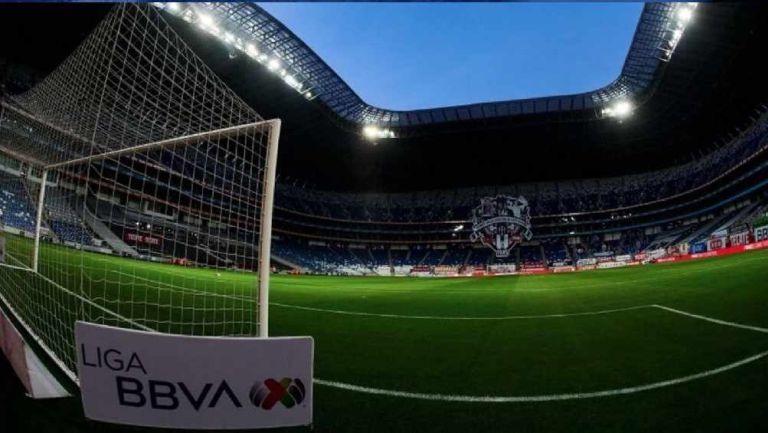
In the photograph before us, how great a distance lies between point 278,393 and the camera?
2.94 m

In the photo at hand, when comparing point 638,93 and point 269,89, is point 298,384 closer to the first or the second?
point 269,89

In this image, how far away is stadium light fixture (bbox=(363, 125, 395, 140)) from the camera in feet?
135

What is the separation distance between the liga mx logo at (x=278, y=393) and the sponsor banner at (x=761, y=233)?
29.4m

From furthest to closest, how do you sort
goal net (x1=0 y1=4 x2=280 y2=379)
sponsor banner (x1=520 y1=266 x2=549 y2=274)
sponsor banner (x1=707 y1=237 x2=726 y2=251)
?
sponsor banner (x1=520 y1=266 x2=549 y2=274)
sponsor banner (x1=707 y1=237 x2=726 y2=251)
goal net (x1=0 y1=4 x2=280 y2=379)

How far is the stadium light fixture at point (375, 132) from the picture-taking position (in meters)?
41.0

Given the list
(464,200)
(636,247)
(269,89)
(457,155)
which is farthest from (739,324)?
(464,200)

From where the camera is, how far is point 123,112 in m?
7.27

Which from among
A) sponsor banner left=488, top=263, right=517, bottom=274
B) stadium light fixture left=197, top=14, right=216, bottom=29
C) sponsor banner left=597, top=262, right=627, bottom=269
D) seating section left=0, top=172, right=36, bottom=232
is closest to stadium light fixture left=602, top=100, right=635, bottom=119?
sponsor banner left=597, top=262, right=627, bottom=269

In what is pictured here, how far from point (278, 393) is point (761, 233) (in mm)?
30194

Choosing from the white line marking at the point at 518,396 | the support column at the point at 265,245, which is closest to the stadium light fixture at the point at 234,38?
the support column at the point at 265,245

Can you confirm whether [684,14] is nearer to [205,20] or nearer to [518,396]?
[205,20]

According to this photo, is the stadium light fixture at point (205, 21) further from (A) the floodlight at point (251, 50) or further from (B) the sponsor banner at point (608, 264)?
(B) the sponsor banner at point (608, 264)

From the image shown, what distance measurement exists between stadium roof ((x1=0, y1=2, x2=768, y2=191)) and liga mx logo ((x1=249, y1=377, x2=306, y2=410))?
2795cm

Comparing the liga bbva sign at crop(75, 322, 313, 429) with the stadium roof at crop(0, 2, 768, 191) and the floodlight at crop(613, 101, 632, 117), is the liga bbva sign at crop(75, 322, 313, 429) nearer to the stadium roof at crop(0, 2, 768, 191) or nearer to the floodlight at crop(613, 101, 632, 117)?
the stadium roof at crop(0, 2, 768, 191)
